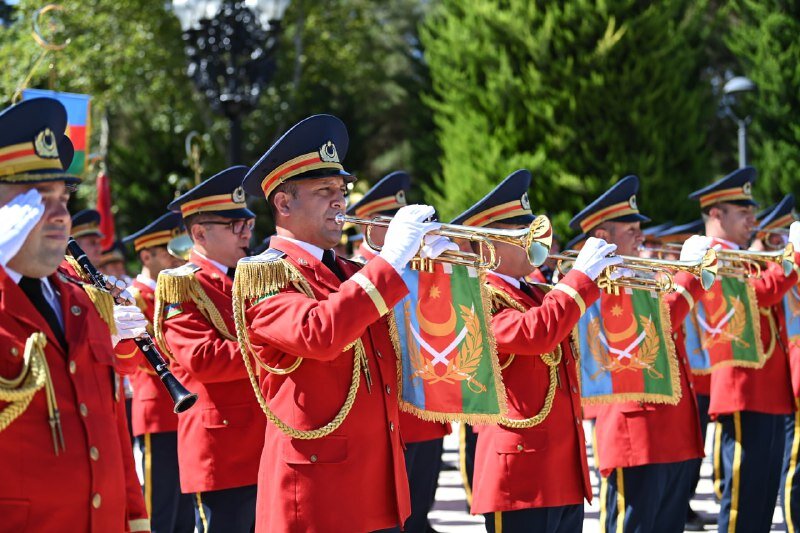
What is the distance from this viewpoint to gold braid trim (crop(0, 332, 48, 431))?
3.21 meters

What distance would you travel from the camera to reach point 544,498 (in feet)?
16.6

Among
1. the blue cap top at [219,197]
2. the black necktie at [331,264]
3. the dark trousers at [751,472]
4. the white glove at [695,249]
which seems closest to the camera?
the black necktie at [331,264]

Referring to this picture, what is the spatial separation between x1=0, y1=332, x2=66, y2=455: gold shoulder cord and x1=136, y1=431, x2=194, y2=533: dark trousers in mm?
3361

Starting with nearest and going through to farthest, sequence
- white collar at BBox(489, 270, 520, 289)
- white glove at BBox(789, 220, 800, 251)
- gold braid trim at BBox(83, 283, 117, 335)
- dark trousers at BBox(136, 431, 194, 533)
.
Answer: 1. gold braid trim at BBox(83, 283, 117, 335)
2. white collar at BBox(489, 270, 520, 289)
3. dark trousers at BBox(136, 431, 194, 533)
4. white glove at BBox(789, 220, 800, 251)

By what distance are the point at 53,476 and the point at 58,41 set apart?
28342 mm

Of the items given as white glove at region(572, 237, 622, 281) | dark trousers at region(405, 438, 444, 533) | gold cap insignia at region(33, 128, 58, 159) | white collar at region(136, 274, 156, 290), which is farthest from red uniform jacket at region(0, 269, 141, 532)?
dark trousers at region(405, 438, 444, 533)

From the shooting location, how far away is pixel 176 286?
568 cm

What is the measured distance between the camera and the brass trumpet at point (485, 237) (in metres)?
4.41

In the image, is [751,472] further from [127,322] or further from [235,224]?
[127,322]

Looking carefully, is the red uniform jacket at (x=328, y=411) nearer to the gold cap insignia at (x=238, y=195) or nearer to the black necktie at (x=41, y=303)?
the black necktie at (x=41, y=303)

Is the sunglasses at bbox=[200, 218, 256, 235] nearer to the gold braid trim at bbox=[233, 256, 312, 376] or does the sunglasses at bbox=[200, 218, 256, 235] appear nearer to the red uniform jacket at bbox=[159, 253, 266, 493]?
the red uniform jacket at bbox=[159, 253, 266, 493]

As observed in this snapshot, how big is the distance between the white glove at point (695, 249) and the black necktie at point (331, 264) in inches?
96.3

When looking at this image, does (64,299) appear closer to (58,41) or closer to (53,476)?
(53,476)

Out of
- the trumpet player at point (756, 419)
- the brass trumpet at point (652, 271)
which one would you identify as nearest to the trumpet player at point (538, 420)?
the brass trumpet at point (652, 271)
